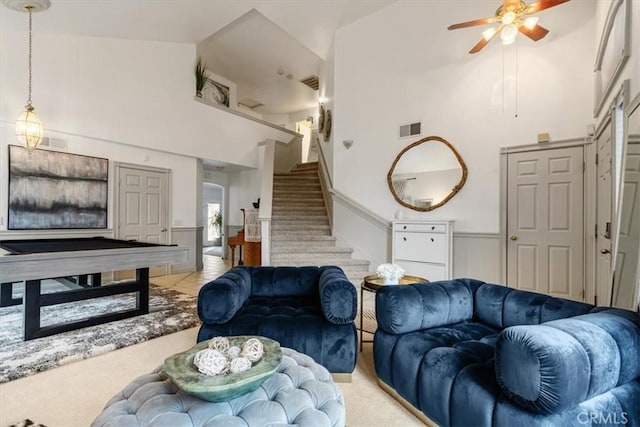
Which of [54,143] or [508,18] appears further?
[54,143]

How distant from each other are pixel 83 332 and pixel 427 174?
15.1 feet

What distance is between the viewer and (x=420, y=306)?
6.43 ft

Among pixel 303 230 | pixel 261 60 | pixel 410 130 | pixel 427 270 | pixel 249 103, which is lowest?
pixel 427 270

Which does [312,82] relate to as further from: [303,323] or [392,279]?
[303,323]

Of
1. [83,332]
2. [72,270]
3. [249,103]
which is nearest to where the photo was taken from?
[72,270]

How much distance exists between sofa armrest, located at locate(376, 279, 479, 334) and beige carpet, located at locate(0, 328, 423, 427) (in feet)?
1.50

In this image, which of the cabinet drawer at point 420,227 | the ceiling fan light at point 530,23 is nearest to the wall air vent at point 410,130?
the cabinet drawer at point 420,227

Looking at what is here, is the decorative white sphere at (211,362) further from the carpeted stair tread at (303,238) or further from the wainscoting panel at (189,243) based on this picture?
the wainscoting panel at (189,243)

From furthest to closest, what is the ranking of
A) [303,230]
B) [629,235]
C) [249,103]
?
1. [249,103]
2. [303,230]
3. [629,235]

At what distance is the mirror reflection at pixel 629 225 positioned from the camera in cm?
181

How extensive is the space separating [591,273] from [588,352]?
302 centimetres

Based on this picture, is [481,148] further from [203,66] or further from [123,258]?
[203,66]

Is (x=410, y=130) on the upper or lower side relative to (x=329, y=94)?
lower

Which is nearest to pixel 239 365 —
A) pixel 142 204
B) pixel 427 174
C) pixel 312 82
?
pixel 427 174
